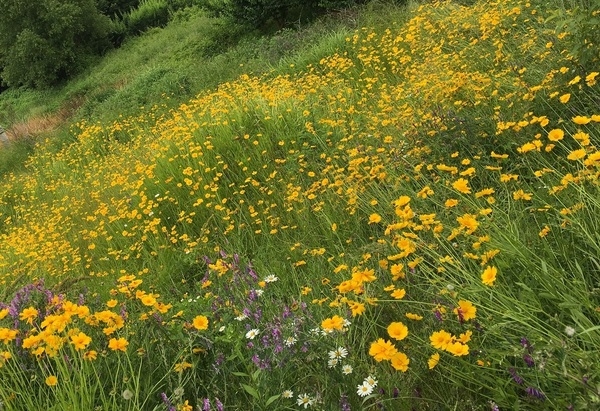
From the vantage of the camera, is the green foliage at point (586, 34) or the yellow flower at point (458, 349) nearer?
the yellow flower at point (458, 349)

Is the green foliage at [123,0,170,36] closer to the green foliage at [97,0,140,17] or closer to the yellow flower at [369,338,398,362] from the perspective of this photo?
the green foliage at [97,0,140,17]

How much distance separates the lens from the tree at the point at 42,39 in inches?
892

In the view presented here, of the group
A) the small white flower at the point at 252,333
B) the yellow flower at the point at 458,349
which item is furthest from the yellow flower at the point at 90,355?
the yellow flower at the point at 458,349

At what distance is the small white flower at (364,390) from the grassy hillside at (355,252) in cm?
3

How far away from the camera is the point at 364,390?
145 cm

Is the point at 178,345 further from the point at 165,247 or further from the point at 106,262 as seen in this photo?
the point at 106,262

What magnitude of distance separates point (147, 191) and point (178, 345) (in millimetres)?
2927

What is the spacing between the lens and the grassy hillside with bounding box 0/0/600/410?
1.47 metres

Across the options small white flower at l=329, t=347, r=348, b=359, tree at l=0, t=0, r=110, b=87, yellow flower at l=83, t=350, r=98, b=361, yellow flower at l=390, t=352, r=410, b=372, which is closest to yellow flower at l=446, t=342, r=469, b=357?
yellow flower at l=390, t=352, r=410, b=372

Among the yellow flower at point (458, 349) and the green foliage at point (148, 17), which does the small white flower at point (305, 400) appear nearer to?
the yellow flower at point (458, 349)

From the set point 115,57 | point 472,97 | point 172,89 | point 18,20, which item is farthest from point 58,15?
point 472,97

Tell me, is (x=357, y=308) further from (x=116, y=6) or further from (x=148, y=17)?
(x=116, y=6)

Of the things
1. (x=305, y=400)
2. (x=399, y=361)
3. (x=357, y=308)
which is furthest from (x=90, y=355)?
(x=399, y=361)

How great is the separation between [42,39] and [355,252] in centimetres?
2537
